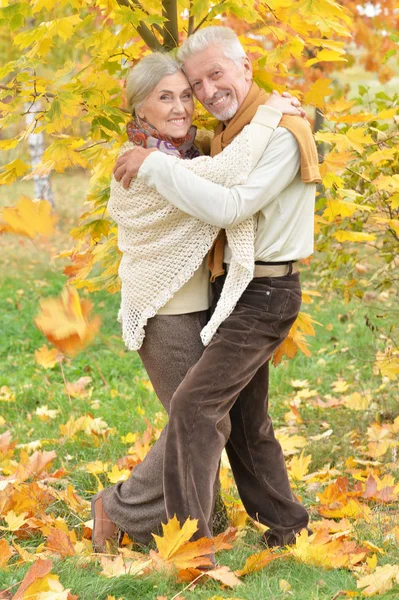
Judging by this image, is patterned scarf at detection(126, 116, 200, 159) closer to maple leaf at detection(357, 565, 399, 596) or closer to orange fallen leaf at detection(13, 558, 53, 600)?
orange fallen leaf at detection(13, 558, 53, 600)

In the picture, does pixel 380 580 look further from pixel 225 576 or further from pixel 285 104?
pixel 285 104

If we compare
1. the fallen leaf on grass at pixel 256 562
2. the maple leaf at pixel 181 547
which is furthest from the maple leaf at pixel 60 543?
the fallen leaf on grass at pixel 256 562

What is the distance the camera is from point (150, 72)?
109 inches

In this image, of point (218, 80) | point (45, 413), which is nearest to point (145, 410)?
point (45, 413)

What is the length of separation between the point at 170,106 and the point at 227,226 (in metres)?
0.48

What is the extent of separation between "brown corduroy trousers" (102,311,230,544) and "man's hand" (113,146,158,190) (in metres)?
0.49

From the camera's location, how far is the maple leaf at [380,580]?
244 centimetres

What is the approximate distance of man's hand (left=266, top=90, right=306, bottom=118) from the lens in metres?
2.76

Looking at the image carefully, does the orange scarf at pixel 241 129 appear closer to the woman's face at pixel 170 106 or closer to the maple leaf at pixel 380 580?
the woman's face at pixel 170 106

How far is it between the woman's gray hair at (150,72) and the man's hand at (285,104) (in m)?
0.34

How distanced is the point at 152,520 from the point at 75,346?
822mm

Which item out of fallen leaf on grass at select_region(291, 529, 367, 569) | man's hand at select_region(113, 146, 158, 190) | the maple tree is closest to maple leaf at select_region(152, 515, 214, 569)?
the maple tree

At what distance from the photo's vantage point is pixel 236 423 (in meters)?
3.01

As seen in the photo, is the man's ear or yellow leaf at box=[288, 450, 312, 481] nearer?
the man's ear
